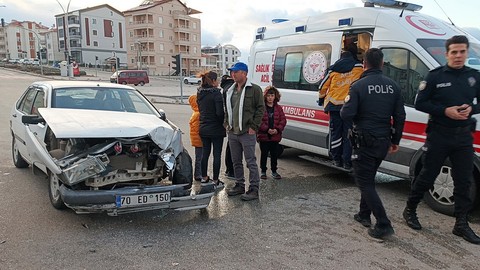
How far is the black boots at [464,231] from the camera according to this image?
3867mm

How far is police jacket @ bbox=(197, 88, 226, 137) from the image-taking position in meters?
5.30

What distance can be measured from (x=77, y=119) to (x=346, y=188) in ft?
12.7

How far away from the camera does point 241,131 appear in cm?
502

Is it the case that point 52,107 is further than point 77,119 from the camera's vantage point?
Yes

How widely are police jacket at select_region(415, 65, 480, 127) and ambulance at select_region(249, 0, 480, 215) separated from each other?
78 cm

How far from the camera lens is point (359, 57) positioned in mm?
6266

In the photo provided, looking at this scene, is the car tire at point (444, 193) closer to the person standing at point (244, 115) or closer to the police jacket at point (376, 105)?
the police jacket at point (376, 105)

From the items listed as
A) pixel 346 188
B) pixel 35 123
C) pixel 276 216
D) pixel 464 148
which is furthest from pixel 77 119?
pixel 464 148

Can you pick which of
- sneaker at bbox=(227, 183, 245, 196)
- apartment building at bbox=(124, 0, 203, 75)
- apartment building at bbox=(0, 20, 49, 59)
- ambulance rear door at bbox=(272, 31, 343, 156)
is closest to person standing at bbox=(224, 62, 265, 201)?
sneaker at bbox=(227, 183, 245, 196)

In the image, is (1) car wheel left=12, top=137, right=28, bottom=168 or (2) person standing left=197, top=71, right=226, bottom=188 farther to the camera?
(1) car wheel left=12, top=137, right=28, bottom=168

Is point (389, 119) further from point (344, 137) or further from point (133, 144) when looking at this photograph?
point (133, 144)

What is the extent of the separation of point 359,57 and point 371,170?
2868 millimetres

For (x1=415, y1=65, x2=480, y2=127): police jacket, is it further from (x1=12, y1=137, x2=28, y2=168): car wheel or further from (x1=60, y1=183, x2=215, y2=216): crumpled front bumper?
(x1=12, y1=137, x2=28, y2=168): car wheel

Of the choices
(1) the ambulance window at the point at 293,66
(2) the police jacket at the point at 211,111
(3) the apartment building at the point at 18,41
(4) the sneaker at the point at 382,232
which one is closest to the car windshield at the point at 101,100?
(2) the police jacket at the point at 211,111
